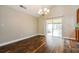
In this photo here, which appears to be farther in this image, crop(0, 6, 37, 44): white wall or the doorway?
the doorway

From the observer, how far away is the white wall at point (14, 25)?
8.67 feet

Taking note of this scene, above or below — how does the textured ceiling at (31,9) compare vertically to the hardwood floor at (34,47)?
above

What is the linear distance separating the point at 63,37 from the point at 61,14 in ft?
1.94

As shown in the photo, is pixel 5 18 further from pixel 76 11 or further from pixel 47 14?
pixel 76 11

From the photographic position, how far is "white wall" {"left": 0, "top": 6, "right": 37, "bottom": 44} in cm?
264

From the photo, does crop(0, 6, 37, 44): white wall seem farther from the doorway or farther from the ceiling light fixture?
the doorway

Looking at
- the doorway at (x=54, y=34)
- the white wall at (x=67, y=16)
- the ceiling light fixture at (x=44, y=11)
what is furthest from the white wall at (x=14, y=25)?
the white wall at (x=67, y=16)

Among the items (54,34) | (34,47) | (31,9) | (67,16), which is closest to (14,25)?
(31,9)

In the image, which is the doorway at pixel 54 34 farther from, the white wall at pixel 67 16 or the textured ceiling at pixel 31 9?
the textured ceiling at pixel 31 9

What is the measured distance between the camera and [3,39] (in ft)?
8.68

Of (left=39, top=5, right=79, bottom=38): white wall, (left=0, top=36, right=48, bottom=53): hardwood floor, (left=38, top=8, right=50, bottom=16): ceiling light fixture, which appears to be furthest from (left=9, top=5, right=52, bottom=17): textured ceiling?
(left=0, top=36, right=48, bottom=53): hardwood floor

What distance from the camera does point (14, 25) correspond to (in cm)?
275

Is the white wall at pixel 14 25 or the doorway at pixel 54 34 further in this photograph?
the doorway at pixel 54 34
